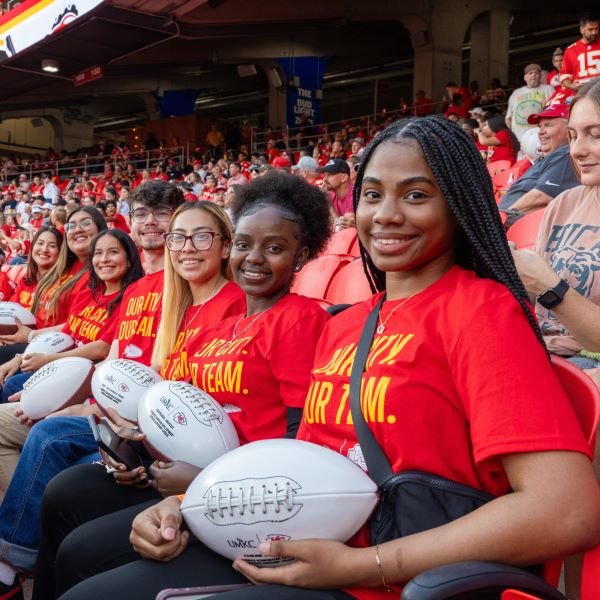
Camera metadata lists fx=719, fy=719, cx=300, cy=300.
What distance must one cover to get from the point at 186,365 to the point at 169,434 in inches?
21.1

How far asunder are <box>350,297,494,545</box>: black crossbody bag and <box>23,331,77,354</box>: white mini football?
106 inches

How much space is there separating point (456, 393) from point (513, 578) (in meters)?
0.35

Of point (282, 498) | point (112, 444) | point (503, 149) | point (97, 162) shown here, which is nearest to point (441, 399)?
point (282, 498)

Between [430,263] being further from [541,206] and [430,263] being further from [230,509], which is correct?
[541,206]

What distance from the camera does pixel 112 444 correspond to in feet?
6.48

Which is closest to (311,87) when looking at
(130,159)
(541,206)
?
(130,159)

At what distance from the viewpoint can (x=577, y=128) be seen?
1.97 m

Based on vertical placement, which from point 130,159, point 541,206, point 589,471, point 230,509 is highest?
point 130,159

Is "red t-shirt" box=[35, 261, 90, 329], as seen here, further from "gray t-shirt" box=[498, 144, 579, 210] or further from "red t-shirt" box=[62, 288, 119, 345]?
"gray t-shirt" box=[498, 144, 579, 210]

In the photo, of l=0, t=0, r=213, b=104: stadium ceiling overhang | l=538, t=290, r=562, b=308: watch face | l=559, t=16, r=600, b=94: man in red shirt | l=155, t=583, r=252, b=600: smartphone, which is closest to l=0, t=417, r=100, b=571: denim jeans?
l=155, t=583, r=252, b=600: smartphone

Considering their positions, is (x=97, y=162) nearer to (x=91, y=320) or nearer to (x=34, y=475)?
(x=91, y=320)

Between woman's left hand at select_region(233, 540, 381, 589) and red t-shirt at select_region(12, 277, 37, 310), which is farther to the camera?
red t-shirt at select_region(12, 277, 37, 310)

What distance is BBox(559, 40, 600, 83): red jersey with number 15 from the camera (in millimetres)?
6789

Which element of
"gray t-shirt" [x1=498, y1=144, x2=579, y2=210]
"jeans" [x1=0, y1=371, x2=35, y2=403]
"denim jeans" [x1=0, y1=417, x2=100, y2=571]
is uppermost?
"gray t-shirt" [x1=498, y1=144, x2=579, y2=210]
